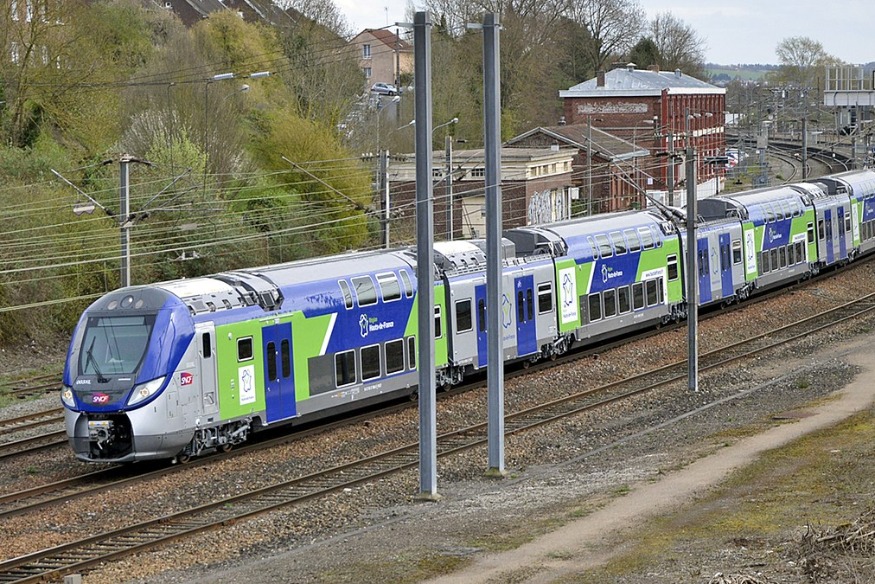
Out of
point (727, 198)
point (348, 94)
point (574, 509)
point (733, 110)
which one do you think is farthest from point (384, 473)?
point (733, 110)

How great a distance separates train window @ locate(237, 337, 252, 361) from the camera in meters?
22.6

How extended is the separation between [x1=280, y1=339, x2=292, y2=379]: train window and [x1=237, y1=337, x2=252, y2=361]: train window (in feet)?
2.78

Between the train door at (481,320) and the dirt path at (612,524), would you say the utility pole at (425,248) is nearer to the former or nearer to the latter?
the dirt path at (612,524)

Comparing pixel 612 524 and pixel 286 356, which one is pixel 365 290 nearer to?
pixel 286 356

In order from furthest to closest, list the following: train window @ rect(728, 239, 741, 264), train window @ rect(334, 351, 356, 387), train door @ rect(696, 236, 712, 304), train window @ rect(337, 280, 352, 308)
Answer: train window @ rect(728, 239, 741, 264) → train door @ rect(696, 236, 712, 304) → train window @ rect(337, 280, 352, 308) → train window @ rect(334, 351, 356, 387)

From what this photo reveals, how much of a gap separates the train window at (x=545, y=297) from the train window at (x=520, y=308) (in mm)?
827

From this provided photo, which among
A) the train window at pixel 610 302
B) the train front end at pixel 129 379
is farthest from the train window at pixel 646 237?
the train front end at pixel 129 379

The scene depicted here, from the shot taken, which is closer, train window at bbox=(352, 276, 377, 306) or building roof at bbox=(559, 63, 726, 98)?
train window at bbox=(352, 276, 377, 306)

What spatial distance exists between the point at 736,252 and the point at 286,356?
2239 cm

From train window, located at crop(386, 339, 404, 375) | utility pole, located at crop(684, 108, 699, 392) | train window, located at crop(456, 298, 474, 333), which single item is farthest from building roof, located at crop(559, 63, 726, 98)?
train window, located at crop(386, 339, 404, 375)

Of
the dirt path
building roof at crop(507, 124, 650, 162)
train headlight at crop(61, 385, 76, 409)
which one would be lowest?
the dirt path

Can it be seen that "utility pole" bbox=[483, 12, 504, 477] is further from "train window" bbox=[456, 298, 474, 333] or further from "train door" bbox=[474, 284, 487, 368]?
"train door" bbox=[474, 284, 487, 368]

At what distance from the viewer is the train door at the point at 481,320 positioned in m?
29.4

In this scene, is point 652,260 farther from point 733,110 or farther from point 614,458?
point 733,110
